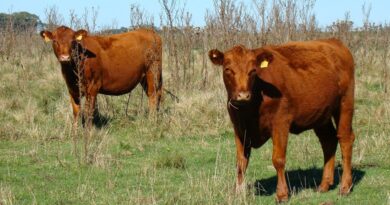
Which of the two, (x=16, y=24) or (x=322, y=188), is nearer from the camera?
(x=322, y=188)

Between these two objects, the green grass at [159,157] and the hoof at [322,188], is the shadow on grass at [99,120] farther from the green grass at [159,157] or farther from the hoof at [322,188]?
the hoof at [322,188]

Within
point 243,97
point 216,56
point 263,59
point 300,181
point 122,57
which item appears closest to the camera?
point 243,97

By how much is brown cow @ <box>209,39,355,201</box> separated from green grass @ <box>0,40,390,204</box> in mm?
423

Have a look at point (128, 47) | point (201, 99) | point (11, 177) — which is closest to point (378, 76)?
point (201, 99)

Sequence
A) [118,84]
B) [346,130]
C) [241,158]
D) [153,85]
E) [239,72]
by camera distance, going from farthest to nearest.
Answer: [153,85] < [118,84] < [346,130] < [241,158] < [239,72]

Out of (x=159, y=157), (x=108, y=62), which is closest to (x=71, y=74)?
(x=108, y=62)

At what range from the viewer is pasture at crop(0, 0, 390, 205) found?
20.9 feet

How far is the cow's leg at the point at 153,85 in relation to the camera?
1219 cm

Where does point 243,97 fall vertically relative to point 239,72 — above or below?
below

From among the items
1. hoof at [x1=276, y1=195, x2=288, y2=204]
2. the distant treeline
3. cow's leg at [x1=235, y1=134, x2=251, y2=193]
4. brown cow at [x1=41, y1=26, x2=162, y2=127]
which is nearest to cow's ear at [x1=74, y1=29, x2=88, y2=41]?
brown cow at [x1=41, y1=26, x2=162, y2=127]

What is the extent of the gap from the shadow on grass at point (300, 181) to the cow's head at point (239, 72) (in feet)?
4.25

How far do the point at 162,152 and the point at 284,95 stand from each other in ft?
10.8

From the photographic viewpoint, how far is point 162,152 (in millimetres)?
8930

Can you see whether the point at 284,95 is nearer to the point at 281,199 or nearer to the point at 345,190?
the point at 281,199
